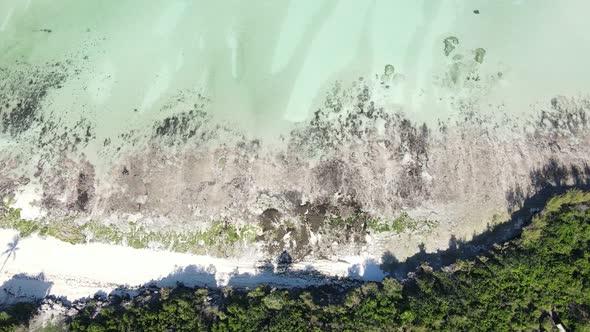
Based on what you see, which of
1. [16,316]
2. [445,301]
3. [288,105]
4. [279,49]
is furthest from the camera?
[279,49]

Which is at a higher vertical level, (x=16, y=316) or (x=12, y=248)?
(x=12, y=248)

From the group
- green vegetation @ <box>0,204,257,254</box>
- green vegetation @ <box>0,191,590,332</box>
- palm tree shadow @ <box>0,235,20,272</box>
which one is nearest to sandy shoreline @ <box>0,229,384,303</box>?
palm tree shadow @ <box>0,235,20,272</box>

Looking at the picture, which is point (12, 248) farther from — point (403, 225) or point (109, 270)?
point (403, 225)

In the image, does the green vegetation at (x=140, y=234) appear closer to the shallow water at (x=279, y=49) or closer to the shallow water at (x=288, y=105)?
the shallow water at (x=288, y=105)

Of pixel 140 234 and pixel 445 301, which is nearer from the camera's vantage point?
pixel 445 301

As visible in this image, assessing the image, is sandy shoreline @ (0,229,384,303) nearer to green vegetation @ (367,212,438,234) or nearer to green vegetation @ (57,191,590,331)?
green vegetation @ (57,191,590,331)

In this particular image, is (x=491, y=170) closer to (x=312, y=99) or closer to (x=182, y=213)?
(x=312, y=99)

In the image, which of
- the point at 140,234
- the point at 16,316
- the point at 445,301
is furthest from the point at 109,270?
the point at 445,301
